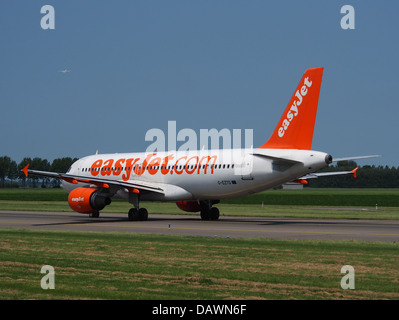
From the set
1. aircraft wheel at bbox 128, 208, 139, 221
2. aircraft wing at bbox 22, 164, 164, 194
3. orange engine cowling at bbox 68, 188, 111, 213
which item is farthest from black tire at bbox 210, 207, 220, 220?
orange engine cowling at bbox 68, 188, 111, 213

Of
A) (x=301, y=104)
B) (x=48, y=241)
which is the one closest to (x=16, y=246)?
(x=48, y=241)

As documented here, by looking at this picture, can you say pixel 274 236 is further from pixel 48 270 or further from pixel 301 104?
pixel 48 270

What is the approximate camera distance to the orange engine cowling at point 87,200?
122 feet

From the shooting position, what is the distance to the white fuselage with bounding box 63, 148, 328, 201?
32.9 m

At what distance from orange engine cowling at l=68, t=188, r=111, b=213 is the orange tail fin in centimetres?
1102

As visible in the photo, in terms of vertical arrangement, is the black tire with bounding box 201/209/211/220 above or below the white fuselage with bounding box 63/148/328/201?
below

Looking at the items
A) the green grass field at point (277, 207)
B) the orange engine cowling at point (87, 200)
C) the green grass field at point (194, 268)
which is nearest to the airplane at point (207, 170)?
the orange engine cowling at point (87, 200)

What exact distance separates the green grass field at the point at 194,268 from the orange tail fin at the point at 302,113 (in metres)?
10.6

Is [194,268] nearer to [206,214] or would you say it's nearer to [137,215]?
[137,215]

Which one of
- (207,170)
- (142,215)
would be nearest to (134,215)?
(142,215)

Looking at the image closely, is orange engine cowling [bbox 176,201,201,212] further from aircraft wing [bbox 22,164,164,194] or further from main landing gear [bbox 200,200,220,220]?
aircraft wing [bbox 22,164,164,194]

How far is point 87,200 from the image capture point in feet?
122

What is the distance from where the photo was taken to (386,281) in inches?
544
